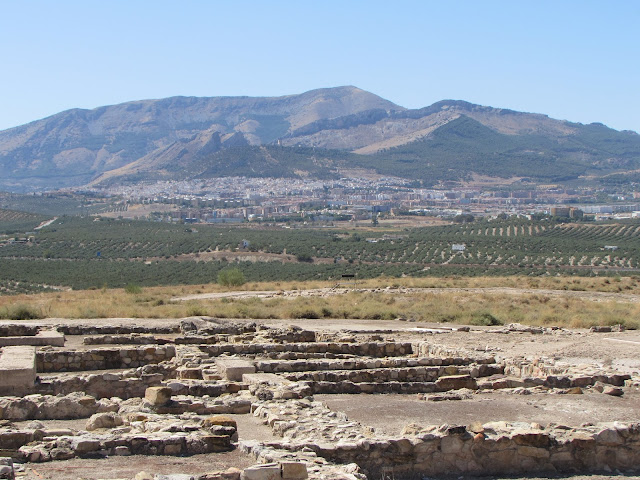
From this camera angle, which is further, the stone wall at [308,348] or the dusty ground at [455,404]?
the stone wall at [308,348]

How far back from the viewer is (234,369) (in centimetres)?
1595

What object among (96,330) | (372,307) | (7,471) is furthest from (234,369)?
(372,307)

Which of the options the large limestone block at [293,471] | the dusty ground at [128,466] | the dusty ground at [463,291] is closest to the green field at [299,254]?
the dusty ground at [463,291]

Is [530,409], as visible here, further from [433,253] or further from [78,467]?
[433,253]

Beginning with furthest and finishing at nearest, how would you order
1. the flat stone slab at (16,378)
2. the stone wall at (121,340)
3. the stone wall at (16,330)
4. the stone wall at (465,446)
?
the stone wall at (16,330), the stone wall at (121,340), the flat stone slab at (16,378), the stone wall at (465,446)

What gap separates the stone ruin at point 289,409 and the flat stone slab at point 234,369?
1.2 inches

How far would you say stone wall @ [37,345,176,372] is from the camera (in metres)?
17.8

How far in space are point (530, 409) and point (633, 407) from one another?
1844mm

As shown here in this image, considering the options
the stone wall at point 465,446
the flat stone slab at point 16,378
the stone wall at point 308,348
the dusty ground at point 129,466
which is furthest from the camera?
the stone wall at point 308,348

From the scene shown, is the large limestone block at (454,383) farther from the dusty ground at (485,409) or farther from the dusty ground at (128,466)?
the dusty ground at (128,466)

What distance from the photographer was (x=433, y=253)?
80.1 m

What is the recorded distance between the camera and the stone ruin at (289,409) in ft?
33.5

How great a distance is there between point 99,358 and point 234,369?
12.3ft

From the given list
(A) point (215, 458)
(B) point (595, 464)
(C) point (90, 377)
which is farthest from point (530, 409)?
(C) point (90, 377)
